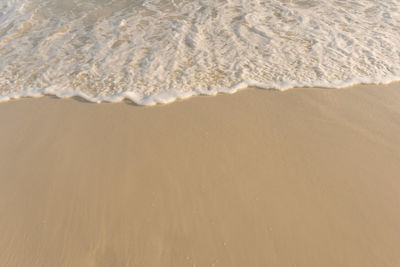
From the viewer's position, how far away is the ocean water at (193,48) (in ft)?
13.4

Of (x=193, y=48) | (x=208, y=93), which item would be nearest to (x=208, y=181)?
(x=208, y=93)

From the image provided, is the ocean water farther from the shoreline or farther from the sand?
the sand

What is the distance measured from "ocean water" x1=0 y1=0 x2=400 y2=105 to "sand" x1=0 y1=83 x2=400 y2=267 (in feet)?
1.50

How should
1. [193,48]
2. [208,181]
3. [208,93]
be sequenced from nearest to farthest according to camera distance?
[208,181], [208,93], [193,48]

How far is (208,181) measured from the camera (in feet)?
8.82

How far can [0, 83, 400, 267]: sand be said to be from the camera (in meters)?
2.20

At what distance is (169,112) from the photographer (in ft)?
11.8

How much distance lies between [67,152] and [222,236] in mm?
2127

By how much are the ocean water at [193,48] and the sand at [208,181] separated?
1.50 ft

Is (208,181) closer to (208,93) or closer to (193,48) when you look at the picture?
(208,93)

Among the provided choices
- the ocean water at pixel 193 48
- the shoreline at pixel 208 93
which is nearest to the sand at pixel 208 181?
the shoreline at pixel 208 93

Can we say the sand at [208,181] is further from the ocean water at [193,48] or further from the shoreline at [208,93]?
the ocean water at [193,48]

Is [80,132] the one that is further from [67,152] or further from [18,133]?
[18,133]

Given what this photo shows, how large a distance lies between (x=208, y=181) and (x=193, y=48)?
3157mm
